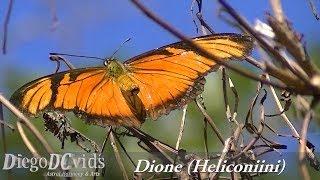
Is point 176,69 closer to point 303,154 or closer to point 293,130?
point 293,130

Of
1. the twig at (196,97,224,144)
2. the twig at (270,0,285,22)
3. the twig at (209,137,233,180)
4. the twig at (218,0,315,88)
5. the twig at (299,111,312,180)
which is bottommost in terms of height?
the twig at (299,111,312,180)

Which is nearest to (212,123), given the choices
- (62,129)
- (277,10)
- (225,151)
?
(225,151)

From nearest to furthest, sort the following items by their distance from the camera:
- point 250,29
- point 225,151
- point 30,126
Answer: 1. point 250,29
2. point 30,126
3. point 225,151

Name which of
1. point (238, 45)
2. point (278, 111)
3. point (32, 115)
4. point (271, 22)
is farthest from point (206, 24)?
point (271, 22)

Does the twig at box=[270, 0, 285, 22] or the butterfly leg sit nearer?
the twig at box=[270, 0, 285, 22]

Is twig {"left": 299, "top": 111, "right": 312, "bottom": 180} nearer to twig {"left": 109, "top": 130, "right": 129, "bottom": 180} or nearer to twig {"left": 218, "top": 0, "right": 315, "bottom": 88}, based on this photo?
twig {"left": 218, "top": 0, "right": 315, "bottom": 88}

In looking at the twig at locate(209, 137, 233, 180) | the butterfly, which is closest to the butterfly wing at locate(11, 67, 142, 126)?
the butterfly

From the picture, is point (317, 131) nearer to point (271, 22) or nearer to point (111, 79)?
point (271, 22)

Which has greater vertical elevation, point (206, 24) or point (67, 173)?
point (206, 24)
